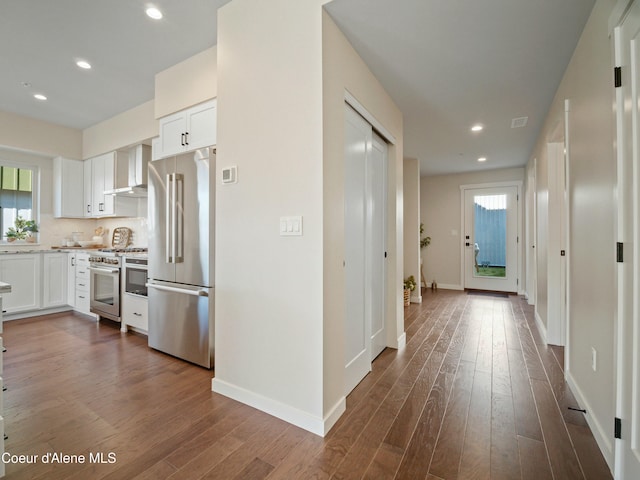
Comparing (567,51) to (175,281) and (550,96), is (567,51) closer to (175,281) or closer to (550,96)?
(550,96)

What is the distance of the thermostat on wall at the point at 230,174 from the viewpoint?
208 cm

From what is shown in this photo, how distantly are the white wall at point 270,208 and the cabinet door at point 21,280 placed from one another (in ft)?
12.5

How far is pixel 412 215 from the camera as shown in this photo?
5367 millimetres

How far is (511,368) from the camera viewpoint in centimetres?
254

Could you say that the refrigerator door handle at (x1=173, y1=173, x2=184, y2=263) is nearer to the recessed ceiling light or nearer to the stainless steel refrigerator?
the stainless steel refrigerator

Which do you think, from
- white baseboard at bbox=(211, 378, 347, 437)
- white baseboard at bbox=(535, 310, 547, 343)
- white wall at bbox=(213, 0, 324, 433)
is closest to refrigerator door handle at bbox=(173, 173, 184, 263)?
white wall at bbox=(213, 0, 324, 433)

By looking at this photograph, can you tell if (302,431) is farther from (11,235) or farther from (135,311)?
(11,235)

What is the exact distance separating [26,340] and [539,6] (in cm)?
537

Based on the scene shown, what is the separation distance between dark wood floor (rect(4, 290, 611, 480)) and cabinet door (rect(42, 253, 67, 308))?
1556 mm

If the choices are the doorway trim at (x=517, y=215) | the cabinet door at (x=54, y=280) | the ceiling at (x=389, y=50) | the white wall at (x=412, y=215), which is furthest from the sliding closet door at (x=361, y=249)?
the cabinet door at (x=54, y=280)

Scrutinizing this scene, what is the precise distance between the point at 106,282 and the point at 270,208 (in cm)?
316

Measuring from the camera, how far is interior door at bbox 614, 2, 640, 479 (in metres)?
1.21

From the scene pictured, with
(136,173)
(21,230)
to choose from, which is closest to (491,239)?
(136,173)

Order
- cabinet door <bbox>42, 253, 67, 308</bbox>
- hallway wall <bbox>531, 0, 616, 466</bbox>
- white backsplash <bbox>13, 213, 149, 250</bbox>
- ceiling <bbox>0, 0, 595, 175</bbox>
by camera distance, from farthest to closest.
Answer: white backsplash <bbox>13, 213, 149, 250</bbox>, cabinet door <bbox>42, 253, 67, 308</bbox>, ceiling <bbox>0, 0, 595, 175</bbox>, hallway wall <bbox>531, 0, 616, 466</bbox>
